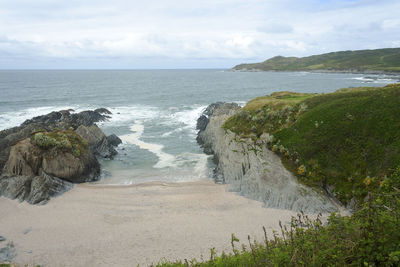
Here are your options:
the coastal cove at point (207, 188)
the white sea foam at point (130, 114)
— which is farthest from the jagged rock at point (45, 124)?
the white sea foam at point (130, 114)

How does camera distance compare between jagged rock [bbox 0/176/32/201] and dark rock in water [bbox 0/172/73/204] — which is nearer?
dark rock in water [bbox 0/172/73/204]

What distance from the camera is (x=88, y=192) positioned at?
27844mm

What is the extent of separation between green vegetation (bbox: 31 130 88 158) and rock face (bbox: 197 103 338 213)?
17.6 meters

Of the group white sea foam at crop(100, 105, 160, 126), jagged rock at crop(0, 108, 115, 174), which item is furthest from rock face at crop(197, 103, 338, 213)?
white sea foam at crop(100, 105, 160, 126)

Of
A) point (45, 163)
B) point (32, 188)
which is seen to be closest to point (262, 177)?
point (32, 188)

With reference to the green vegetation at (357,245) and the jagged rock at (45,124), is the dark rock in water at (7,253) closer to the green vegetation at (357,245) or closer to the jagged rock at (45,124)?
the jagged rock at (45,124)

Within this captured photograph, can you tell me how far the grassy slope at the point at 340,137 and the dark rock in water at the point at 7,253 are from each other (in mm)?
23254

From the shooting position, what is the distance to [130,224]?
71.4ft

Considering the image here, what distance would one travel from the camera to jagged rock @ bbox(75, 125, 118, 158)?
40.3 metres

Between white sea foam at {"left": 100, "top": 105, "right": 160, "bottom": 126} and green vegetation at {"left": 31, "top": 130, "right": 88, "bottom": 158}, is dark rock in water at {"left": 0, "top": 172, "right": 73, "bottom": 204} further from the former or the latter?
white sea foam at {"left": 100, "top": 105, "right": 160, "bottom": 126}

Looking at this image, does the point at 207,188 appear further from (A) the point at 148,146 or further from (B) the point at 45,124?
(B) the point at 45,124

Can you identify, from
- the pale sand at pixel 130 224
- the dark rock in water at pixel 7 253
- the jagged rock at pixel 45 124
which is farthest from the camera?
the jagged rock at pixel 45 124

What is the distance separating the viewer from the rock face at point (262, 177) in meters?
21.8

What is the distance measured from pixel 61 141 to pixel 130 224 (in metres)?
15.6
